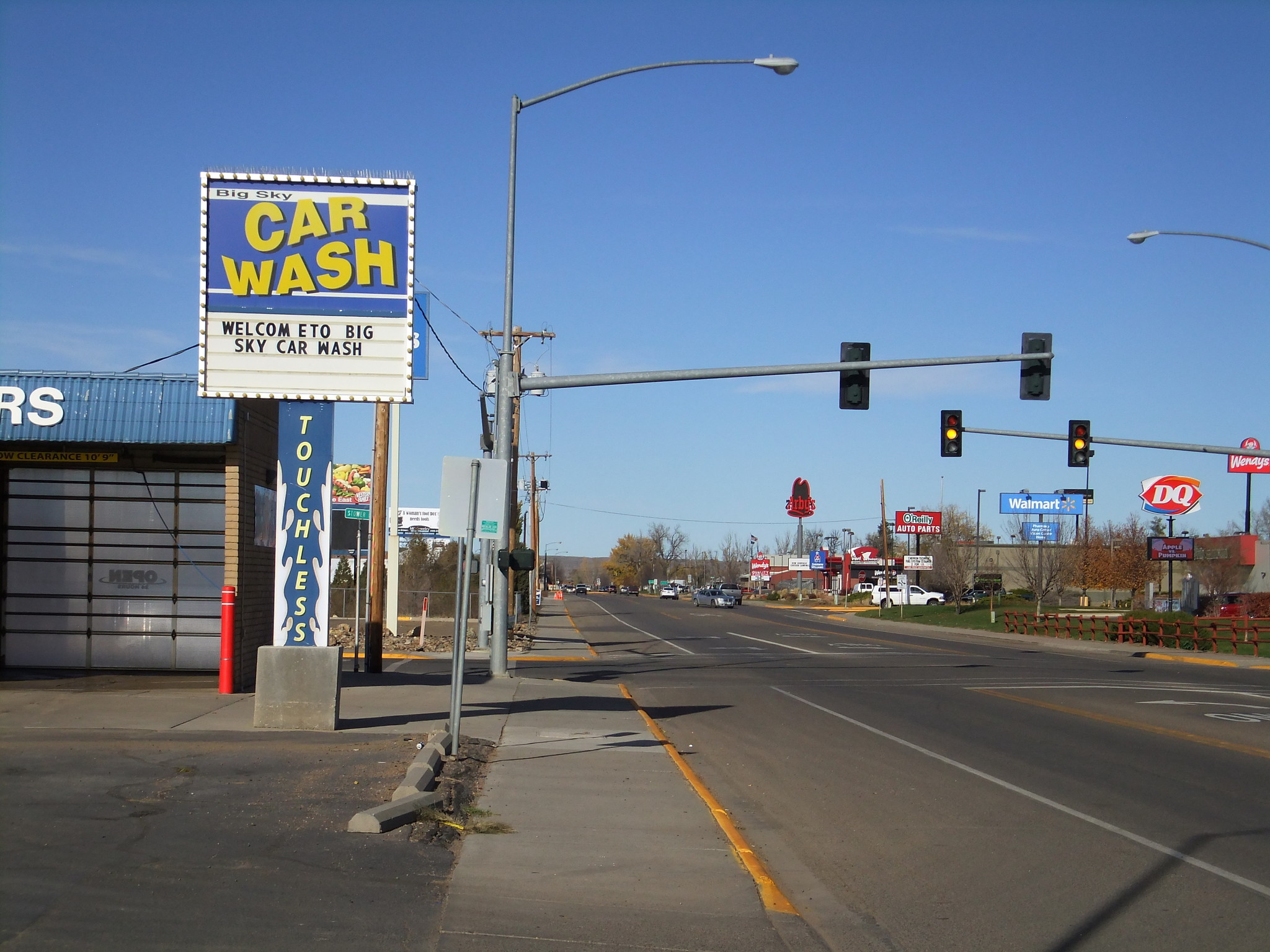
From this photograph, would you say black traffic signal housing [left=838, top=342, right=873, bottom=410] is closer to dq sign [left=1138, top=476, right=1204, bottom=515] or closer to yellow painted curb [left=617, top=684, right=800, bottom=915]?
yellow painted curb [left=617, top=684, right=800, bottom=915]

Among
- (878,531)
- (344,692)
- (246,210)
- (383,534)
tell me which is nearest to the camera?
(246,210)

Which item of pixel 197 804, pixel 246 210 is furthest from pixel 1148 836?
pixel 246 210

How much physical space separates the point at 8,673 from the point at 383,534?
25.2ft

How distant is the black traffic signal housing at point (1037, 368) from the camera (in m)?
20.4

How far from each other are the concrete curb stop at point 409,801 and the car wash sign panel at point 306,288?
4.71 metres

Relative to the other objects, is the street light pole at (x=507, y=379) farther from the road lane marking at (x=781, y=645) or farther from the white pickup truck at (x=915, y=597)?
the white pickup truck at (x=915, y=597)

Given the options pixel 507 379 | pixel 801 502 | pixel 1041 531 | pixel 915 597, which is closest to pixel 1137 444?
pixel 507 379

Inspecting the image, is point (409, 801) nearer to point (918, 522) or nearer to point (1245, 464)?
point (1245, 464)

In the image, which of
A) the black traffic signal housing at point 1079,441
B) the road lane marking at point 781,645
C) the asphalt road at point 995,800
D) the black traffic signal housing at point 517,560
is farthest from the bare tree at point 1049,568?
the black traffic signal housing at point 517,560

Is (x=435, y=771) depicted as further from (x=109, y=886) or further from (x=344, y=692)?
(x=344, y=692)

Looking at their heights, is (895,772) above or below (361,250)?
below

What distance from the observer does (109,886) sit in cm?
632

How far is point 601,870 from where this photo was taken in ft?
24.5

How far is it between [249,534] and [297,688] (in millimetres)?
4426
